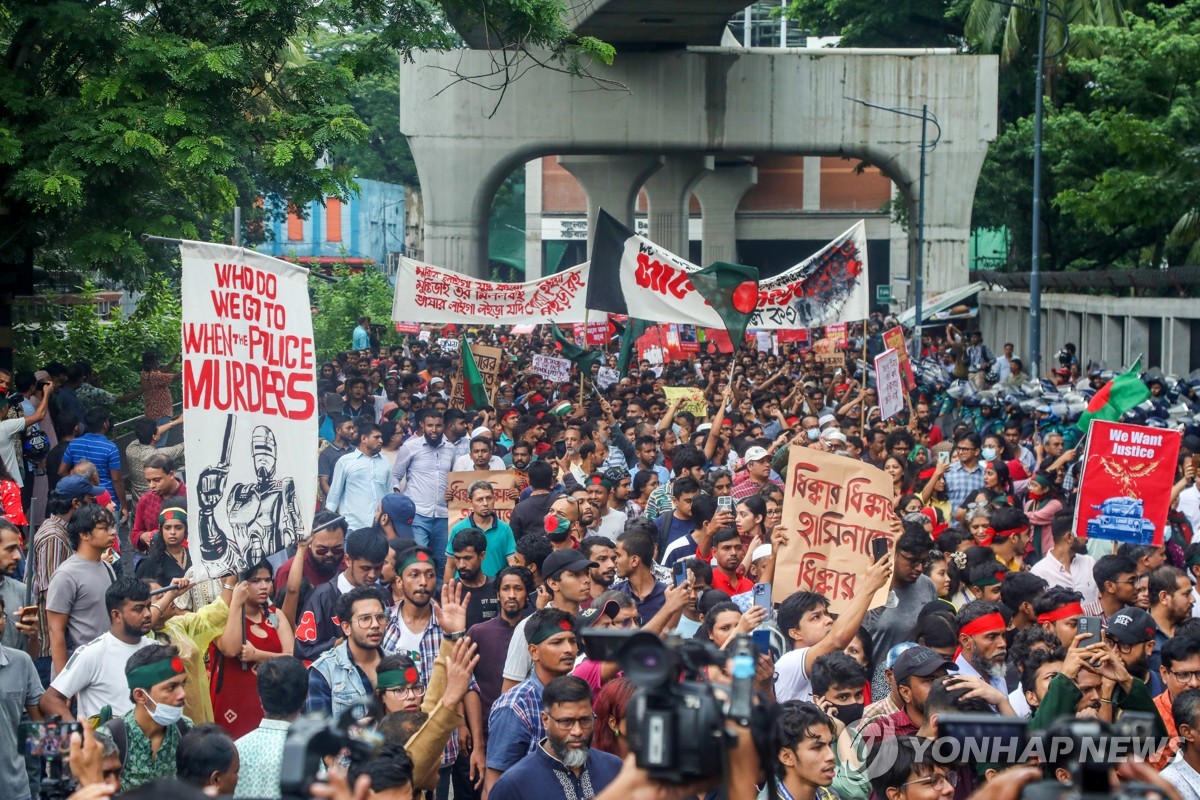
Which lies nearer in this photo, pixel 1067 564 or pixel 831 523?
pixel 831 523

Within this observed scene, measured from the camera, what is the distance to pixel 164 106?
12648 millimetres

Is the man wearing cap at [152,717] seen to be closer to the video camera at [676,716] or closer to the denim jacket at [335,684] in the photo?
the denim jacket at [335,684]

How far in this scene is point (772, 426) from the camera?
53.5ft

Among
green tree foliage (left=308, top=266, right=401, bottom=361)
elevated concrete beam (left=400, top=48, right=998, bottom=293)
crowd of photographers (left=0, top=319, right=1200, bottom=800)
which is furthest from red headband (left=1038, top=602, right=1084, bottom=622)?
green tree foliage (left=308, top=266, right=401, bottom=361)

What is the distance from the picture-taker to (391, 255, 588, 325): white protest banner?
20.4 meters

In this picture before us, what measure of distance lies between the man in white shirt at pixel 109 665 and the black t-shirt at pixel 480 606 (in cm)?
188

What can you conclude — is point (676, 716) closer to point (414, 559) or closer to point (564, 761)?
point (564, 761)

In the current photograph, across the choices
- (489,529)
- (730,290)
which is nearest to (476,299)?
(730,290)

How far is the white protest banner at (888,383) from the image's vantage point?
15695 millimetres

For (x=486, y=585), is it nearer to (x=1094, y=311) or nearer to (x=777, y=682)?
(x=777, y=682)

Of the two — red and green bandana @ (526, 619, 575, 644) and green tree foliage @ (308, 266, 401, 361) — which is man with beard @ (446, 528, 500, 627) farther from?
green tree foliage @ (308, 266, 401, 361)

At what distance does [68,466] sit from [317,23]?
4.75 m

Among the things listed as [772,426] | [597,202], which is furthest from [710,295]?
[597,202]

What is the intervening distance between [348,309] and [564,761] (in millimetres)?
32992
